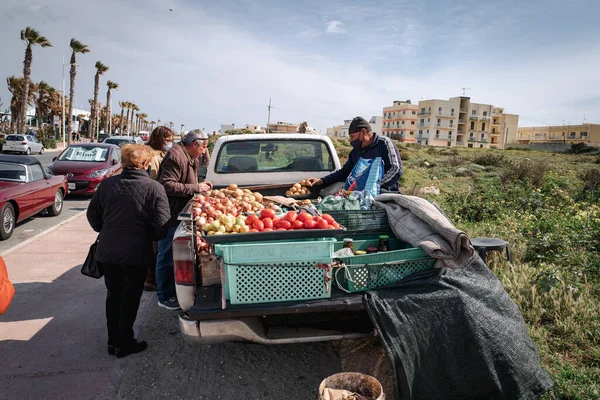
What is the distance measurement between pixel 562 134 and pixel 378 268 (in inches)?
5543

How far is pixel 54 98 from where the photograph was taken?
67.9 meters

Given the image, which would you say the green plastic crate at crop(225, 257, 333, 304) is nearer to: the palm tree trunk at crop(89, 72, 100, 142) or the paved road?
the paved road

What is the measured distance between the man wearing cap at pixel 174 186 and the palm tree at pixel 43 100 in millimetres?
68661

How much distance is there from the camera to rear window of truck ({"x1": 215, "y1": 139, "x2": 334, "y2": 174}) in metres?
6.29

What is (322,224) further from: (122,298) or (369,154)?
(369,154)

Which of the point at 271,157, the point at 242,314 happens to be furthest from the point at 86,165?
the point at 242,314

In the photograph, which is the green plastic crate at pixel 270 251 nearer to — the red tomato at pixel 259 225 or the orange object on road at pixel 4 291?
the red tomato at pixel 259 225

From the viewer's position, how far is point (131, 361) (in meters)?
3.88

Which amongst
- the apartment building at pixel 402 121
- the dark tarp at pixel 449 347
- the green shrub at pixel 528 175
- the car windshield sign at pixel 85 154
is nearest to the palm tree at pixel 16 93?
the car windshield sign at pixel 85 154

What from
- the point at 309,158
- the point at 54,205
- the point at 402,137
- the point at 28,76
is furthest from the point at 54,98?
the point at 402,137

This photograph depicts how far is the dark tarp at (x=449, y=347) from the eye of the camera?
117 inches

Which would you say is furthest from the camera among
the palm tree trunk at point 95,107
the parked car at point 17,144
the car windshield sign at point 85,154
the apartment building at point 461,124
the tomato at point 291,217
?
the apartment building at point 461,124

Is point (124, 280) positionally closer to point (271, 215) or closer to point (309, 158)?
point (271, 215)

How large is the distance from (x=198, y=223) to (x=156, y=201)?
1.76 feet
